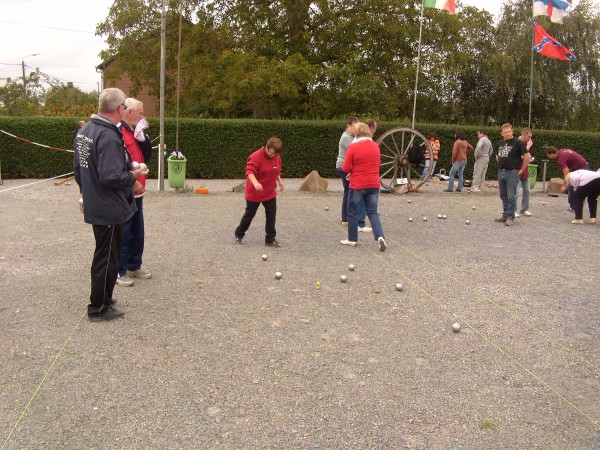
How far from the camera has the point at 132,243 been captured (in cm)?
574

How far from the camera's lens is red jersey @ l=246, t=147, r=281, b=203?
24.3 feet

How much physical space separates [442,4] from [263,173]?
411 inches

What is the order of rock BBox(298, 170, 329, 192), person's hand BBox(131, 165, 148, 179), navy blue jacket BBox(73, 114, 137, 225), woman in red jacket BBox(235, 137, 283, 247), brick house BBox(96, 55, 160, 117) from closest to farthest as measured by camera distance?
navy blue jacket BBox(73, 114, 137, 225) → person's hand BBox(131, 165, 148, 179) → woman in red jacket BBox(235, 137, 283, 247) → rock BBox(298, 170, 329, 192) → brick house BBox(96, 55, 160, 117)

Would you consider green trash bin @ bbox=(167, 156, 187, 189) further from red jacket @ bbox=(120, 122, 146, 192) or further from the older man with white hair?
red jacket @ bbox=(120, 122, 146, 192)

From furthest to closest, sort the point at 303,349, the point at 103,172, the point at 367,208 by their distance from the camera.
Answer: the point at 367,208 < the point at 103,172 < the point at 303,349

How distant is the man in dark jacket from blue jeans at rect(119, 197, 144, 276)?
3.08ft

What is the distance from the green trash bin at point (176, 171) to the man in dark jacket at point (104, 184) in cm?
913

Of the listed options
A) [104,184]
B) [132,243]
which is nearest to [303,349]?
[104,184]

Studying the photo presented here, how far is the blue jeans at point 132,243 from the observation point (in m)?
5.64

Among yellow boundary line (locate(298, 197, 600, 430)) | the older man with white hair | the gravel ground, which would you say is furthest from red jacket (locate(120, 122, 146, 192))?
yellow boundary line (locate(298, 197, 600, 430))

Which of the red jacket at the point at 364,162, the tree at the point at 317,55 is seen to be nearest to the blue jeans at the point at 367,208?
the red jacket at the point at 364,162

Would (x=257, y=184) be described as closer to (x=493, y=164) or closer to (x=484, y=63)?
(x=493, y=164)

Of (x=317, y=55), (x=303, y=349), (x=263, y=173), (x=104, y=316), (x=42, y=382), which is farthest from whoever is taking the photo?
(x=317, y=55)

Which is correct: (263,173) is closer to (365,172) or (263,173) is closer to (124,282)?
(365,172)
